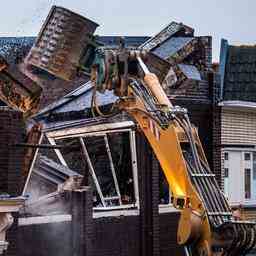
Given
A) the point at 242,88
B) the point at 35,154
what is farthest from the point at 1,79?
the point at 242,88

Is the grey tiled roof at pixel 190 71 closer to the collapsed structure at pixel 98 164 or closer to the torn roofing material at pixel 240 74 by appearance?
the collapsed structure at pixel 98 164

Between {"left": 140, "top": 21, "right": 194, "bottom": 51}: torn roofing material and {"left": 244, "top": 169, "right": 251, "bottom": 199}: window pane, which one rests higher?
{"left": 140, "top": 21, "right": 194, "bottom": 51}: torn roofing material

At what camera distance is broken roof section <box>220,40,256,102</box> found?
20812 millimetres

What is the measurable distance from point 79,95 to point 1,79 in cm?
522

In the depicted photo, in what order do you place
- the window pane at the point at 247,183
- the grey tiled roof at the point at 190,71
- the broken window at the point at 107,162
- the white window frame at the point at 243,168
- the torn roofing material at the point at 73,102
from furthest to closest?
the window pane at the point at 247,183, the white window frame at the point at 243,168, the grey tiled roof at the point at 190,71, the torn roofing material at the point at 73,102, the broken window at the point at 107,162

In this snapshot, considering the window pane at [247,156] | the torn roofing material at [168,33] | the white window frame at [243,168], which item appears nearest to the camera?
the torn roofing material at [168,33]

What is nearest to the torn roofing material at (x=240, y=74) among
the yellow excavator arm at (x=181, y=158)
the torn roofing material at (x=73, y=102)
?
the torn roofing material at (x=73, y=102)

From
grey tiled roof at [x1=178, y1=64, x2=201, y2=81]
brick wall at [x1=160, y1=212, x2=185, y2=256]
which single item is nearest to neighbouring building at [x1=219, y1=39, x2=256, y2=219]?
grey tiled roof at [x1=178, y1=64, x2=201, y2=81]

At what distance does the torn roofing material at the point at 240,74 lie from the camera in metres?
20.8

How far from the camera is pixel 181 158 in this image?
986 cm

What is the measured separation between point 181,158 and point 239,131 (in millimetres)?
10601

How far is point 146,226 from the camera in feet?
53.5

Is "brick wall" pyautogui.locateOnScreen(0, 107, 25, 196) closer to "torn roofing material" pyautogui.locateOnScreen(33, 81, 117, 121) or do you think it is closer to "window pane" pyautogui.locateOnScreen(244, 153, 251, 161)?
"torn roofing material" pyautogui.locateOnScreen(33, 81, 117, 121)

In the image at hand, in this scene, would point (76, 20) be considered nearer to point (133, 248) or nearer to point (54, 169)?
point (54, 169)
